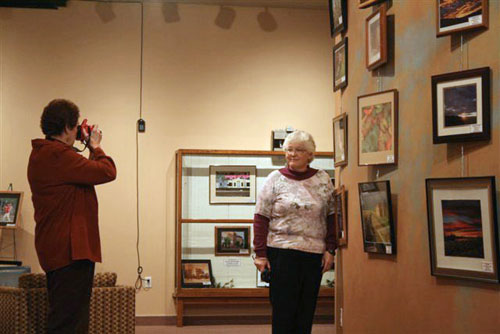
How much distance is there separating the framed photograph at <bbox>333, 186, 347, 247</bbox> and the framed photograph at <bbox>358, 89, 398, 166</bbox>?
368 mm

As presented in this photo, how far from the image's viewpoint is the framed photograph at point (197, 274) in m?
5.50

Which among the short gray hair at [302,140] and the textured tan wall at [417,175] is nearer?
the textured tan wall at [417,175]

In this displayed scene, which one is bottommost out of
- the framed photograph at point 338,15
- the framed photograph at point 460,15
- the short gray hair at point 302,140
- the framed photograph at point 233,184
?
the framed photograph at point 233,184

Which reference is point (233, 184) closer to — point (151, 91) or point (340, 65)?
point (151, 91)

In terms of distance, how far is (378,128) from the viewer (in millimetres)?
3043

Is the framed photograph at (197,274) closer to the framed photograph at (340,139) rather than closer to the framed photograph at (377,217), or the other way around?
the framed photograph at (340,139)

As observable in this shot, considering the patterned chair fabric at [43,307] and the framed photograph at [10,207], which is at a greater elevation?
the framed photograph at [10,207]

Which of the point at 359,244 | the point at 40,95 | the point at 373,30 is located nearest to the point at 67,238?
the point at 359,244

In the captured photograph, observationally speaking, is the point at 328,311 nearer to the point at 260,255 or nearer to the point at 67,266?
the point at 260,255

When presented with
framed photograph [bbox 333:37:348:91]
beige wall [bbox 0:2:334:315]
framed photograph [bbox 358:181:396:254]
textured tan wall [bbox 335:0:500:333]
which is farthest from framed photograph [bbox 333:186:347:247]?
beige wall [bbox 0:2:334:315]

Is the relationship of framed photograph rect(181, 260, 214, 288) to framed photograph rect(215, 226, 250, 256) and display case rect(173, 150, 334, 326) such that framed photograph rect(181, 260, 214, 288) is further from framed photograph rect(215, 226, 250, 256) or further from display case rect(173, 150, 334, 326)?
framed photograph rect(215, 226, 250, 256)

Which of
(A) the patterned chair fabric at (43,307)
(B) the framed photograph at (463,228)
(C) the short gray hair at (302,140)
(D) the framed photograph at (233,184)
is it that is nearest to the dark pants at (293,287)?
(C) the short gray hair at (302,140)

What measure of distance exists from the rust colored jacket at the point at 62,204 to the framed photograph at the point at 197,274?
2703 mm

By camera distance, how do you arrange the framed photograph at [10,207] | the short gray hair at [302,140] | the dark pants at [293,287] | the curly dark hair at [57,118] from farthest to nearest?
the framed photograph at [10,207] < the short gray hair at [302,140] < the dark pants at [293,287] < the curly dark hair at [57,118]
